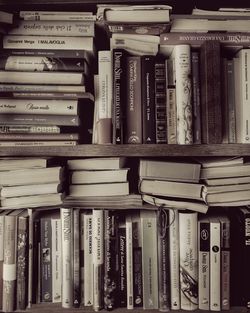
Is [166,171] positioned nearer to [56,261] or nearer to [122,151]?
[122,151]

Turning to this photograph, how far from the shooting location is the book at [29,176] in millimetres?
862

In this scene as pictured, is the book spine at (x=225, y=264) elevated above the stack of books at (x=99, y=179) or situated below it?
below

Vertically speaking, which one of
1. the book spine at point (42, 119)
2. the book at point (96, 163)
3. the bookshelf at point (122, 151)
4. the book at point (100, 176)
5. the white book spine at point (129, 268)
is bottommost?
the white book spine at point (129, 268)

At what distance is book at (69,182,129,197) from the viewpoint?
0.88 meters

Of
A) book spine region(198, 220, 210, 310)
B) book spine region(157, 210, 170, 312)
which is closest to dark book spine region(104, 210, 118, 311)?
book spine region(157, 210, 170, 312)

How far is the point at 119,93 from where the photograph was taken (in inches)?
33.3

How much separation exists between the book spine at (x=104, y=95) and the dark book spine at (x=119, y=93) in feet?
0.05

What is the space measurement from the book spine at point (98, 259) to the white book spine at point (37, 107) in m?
0.28

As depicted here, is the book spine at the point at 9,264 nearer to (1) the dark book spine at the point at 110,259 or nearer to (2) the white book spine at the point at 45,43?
(1) the dark book spine at the point at 110,259

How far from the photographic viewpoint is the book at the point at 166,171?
2.84 ft

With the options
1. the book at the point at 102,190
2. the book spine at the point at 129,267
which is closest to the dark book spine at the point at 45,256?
the book at the point at 102,190

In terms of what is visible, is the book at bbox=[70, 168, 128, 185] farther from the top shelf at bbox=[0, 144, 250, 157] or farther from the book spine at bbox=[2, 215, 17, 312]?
the book spine at bbox=[2, 215, 17, 312]

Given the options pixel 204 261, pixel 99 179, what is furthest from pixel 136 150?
pixel 204 261

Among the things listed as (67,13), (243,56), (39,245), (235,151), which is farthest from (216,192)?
(67,13)
